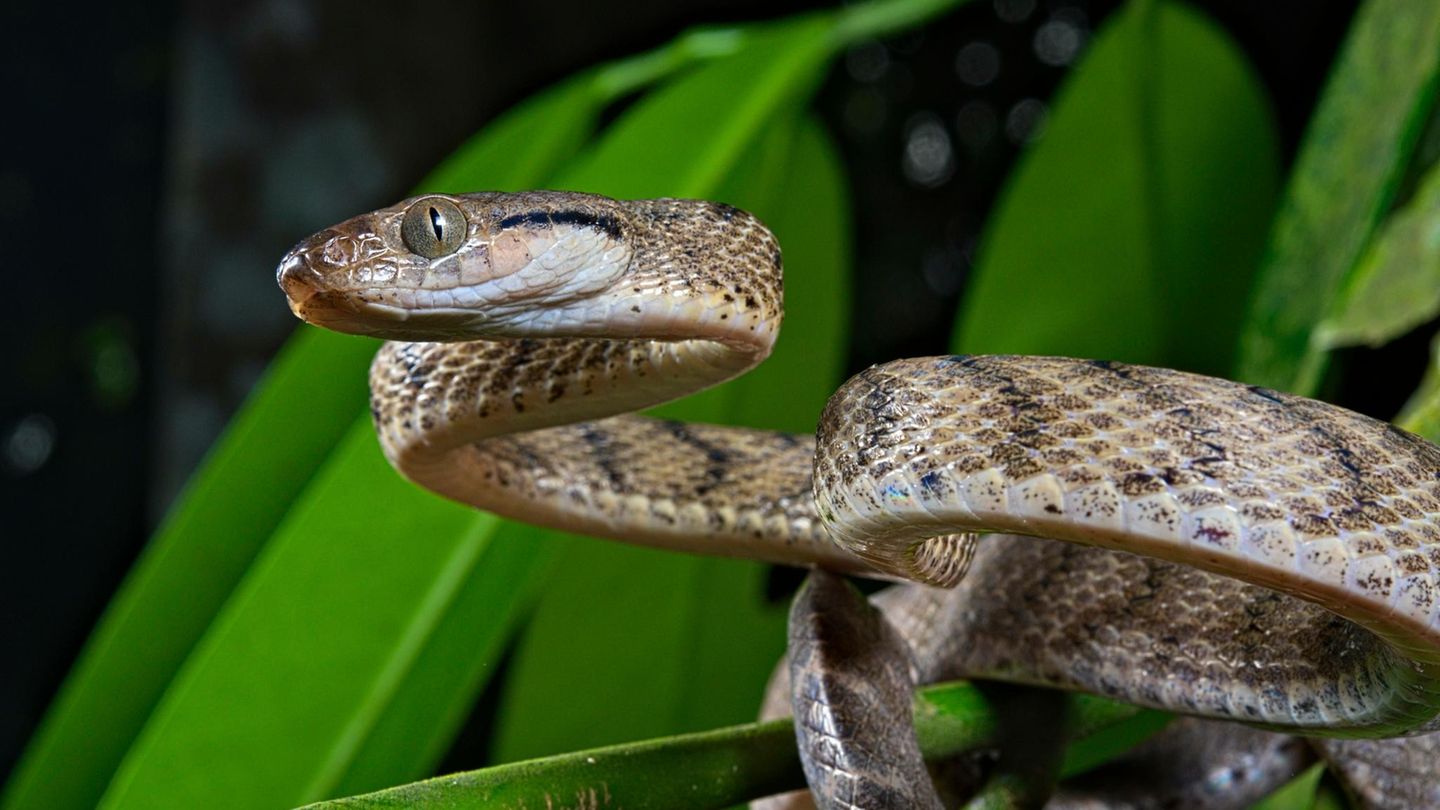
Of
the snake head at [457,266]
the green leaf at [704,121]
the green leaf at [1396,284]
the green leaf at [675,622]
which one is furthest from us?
the green leaf at [675,622]

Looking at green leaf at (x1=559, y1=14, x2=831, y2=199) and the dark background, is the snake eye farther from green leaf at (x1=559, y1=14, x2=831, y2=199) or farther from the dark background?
the dark background

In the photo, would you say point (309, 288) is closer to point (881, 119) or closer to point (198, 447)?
point (198, 447)

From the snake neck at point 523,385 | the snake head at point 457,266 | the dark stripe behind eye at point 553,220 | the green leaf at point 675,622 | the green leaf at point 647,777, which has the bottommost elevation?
the green leaf at point 675,622

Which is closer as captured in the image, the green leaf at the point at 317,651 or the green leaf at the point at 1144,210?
the green leaf at the point at 317,651

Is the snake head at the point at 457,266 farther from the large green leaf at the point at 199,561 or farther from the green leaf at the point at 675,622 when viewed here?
the green leaf at the point at 675,622

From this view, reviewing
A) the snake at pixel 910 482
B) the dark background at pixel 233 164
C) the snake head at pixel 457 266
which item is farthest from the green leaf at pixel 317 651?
the dark background at pixel 233 164

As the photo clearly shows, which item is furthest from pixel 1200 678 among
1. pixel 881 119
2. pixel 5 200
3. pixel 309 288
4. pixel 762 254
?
pixel 5 200

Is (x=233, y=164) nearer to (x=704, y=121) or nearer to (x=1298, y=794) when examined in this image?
(x=704, y=121)

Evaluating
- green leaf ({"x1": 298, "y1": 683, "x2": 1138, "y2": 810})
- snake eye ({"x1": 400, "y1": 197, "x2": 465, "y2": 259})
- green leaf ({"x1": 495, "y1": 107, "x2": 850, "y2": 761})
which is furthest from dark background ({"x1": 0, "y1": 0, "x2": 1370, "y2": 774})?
green leaf ({"x1": 298, "y1": 683, "x2": 1138, "y2": 810})
